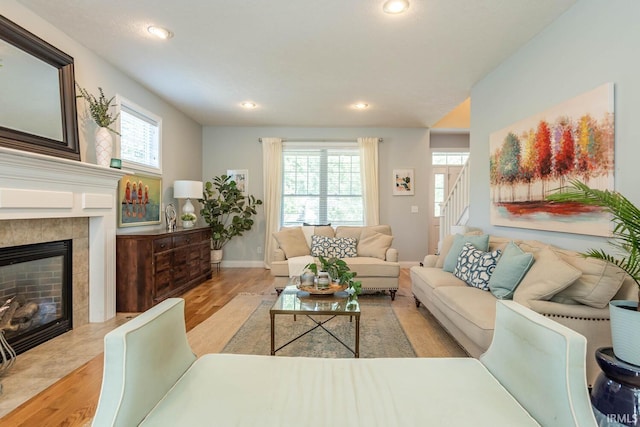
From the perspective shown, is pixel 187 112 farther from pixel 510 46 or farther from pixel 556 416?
pixel 556 416

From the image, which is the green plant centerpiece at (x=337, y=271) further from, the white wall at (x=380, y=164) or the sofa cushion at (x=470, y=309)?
the white wall at (x=380, y=164)

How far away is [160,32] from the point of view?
2.83 m

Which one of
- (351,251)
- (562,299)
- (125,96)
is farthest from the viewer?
(351,251)

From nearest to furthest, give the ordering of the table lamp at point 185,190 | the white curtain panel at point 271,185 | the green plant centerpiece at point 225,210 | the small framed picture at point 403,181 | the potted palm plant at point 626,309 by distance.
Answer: the potted palm plant at point 626,309, the table lamp at point 185,190, the green plant centerpiece at point 225,210, the white curtain panel at point 271,185, the small framed picture at point 403,181

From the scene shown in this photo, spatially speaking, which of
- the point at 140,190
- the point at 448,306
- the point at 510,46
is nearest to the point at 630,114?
the point at 510,46

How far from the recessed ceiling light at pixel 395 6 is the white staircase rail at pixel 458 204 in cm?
234

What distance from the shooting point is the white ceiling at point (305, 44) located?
2.51 m

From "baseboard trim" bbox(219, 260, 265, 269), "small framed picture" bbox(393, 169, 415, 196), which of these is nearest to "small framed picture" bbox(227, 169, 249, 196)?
"baseboard trim" bbox(219, 260, 265, 269)

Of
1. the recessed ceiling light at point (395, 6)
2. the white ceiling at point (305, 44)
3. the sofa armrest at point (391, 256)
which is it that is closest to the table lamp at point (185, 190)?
the white ceiling at point (305, 44)

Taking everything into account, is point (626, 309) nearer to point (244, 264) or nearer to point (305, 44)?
point (305, 44)

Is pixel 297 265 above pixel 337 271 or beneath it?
beneath

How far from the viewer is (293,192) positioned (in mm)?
6254

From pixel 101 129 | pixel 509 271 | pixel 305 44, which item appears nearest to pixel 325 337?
pixel 509 271

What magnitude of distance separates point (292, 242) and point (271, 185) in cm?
185
